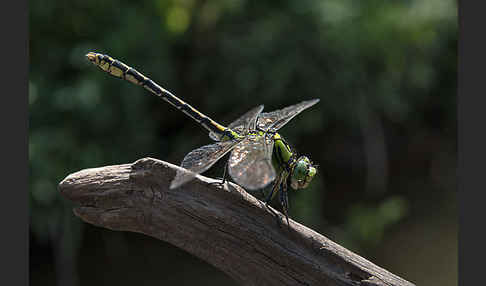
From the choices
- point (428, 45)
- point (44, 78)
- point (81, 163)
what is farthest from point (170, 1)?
point (428, 45)

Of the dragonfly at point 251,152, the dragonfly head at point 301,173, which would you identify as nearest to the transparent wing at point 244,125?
the dragonfly at point 251,152

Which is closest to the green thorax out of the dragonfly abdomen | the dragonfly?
the dragonfly

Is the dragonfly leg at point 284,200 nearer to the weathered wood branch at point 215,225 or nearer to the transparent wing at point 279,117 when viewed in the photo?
the weathered wood branch at point 215,225

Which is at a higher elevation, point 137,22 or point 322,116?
point 137,22

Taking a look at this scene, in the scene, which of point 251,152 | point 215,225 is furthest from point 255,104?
point 215,225

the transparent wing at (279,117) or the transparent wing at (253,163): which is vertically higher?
the transparent wing at (279,117)

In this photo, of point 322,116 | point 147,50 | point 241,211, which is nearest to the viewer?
point 241,211

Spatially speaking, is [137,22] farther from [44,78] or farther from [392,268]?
[392,268]
